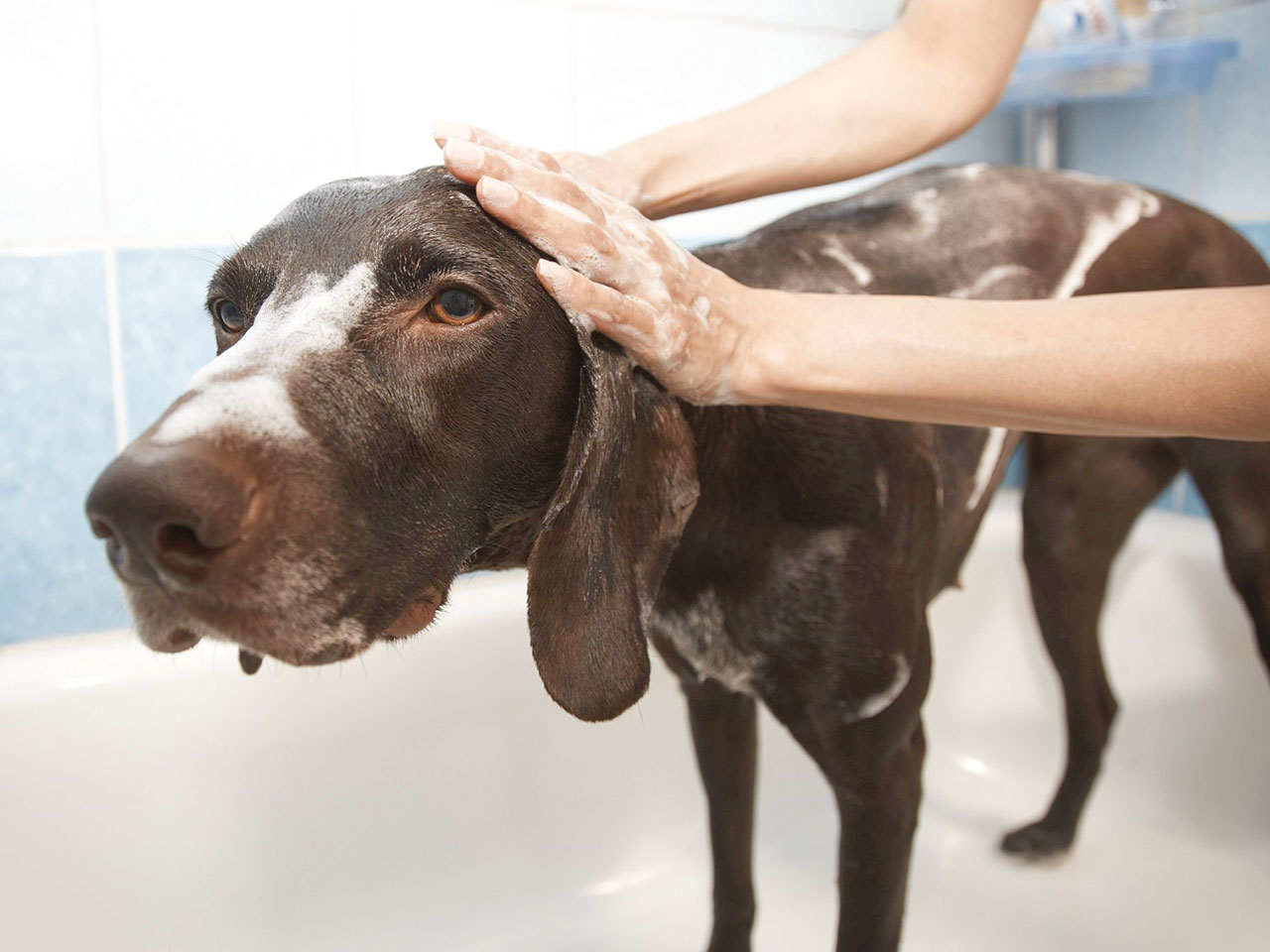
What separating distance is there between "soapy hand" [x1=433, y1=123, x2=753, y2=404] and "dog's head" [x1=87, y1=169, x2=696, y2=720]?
0.03 metres

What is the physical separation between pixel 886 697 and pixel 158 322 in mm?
1288

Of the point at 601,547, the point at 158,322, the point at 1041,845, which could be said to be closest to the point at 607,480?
the point at 601,547

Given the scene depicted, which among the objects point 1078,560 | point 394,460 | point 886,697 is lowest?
point 1078,560

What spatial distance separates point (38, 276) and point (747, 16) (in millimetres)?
1359

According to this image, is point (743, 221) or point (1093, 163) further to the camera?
point (1093, 163)

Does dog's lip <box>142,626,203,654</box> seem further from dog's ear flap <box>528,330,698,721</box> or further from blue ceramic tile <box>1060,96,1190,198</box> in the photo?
blue ceramic tile <box>1060,96,1190,198</box>

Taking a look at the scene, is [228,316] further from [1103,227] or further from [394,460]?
[1103,227]

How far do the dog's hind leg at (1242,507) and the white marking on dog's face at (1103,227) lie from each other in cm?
30

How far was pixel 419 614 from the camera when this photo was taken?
868 millimetres

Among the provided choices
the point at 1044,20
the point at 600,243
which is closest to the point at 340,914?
the point at 600,243

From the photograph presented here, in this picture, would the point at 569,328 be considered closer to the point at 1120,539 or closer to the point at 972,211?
the point at 972,211

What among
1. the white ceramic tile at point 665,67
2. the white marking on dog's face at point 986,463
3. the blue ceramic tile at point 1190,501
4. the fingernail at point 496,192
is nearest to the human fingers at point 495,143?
the fingernail at point 496,192

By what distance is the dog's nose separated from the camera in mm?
646

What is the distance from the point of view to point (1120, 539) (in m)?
1.66
